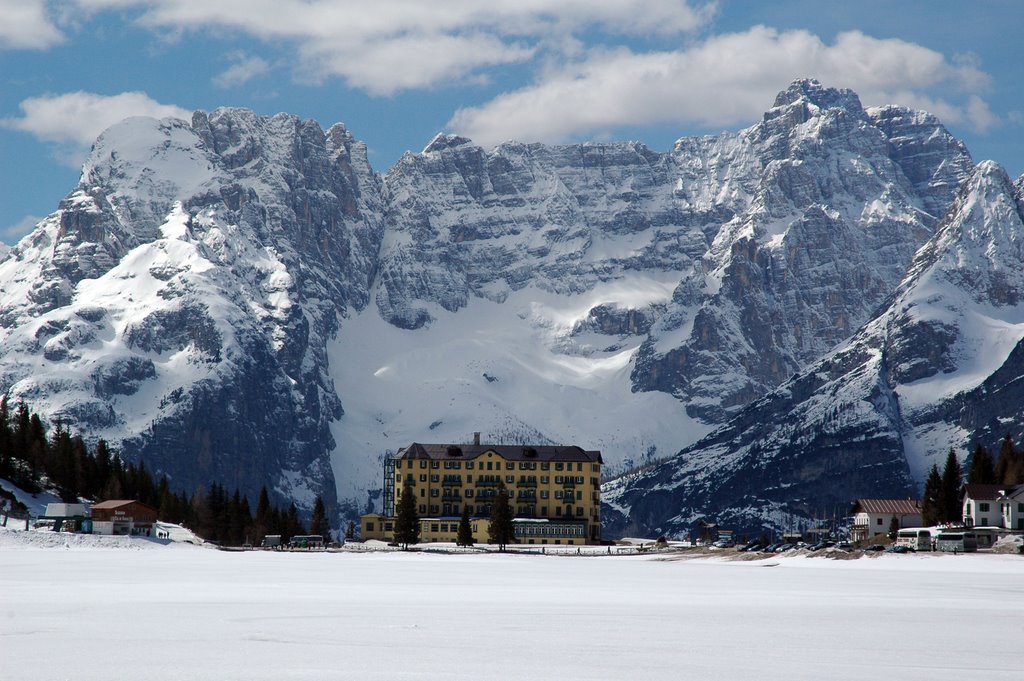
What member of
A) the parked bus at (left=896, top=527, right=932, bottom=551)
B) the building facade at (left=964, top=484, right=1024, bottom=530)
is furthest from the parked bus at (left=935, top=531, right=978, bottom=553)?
the building facade at (left=964, top=484, right=1024, bottom=530)

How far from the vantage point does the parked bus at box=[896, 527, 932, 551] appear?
16325 centimetres

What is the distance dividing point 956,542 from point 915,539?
21.7m

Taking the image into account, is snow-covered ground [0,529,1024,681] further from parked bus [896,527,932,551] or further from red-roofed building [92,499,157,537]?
red-roofed building [92,499,157,537]

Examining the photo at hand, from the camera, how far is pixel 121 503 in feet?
627

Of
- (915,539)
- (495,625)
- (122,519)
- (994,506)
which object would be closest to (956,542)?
(915,539)

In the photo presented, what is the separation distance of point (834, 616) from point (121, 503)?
416ft

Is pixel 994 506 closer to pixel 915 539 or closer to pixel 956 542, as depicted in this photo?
pixel 915 539

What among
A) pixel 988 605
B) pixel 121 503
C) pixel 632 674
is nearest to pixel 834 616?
pixel 988 605

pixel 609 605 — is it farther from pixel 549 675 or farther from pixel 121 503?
pixel 121 503

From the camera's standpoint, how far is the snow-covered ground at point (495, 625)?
2333 inches

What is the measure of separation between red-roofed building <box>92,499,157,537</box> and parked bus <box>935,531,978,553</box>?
92028mm

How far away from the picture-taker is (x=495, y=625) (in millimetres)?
74188

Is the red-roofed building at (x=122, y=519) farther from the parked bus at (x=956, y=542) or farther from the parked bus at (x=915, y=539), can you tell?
the parked bus at (x=956, y=542)

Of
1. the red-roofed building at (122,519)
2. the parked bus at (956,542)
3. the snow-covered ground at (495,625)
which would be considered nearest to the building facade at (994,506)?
the parked bus at (956,542)
